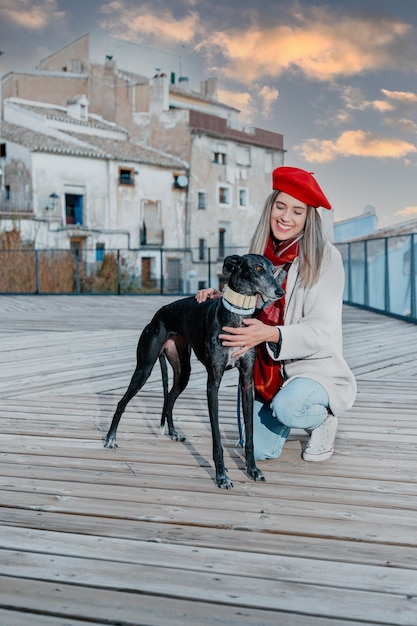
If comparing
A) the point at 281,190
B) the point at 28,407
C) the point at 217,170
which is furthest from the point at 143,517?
the point at 217,170

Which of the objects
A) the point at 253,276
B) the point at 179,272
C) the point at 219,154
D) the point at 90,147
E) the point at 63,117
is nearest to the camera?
the point at 253,276

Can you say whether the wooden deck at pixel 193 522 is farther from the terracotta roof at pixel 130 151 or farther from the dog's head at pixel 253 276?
the terracotta roof at pixel 130 151

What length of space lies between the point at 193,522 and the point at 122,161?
27.6 meters

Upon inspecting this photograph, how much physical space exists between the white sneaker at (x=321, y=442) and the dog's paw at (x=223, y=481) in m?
0.46

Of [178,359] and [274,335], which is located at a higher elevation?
[274,335]

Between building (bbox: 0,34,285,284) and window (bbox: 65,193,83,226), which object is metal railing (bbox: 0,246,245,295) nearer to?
building (bbox: 0,34,285,284)

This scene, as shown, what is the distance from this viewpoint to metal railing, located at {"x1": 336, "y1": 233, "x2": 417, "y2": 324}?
808cm

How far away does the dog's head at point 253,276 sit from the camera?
229 centimetres

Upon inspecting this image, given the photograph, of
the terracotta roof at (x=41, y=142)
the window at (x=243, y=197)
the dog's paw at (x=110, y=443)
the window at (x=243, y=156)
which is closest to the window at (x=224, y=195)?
the window at (x=243, y=197)

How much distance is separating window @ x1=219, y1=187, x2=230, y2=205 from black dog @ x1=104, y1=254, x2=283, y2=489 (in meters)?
31.7

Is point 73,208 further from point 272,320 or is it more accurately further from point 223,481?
point 223,481

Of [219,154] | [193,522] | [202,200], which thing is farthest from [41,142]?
[193,522]

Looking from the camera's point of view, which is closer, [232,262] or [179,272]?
[232,262]

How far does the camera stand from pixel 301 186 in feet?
8.40
